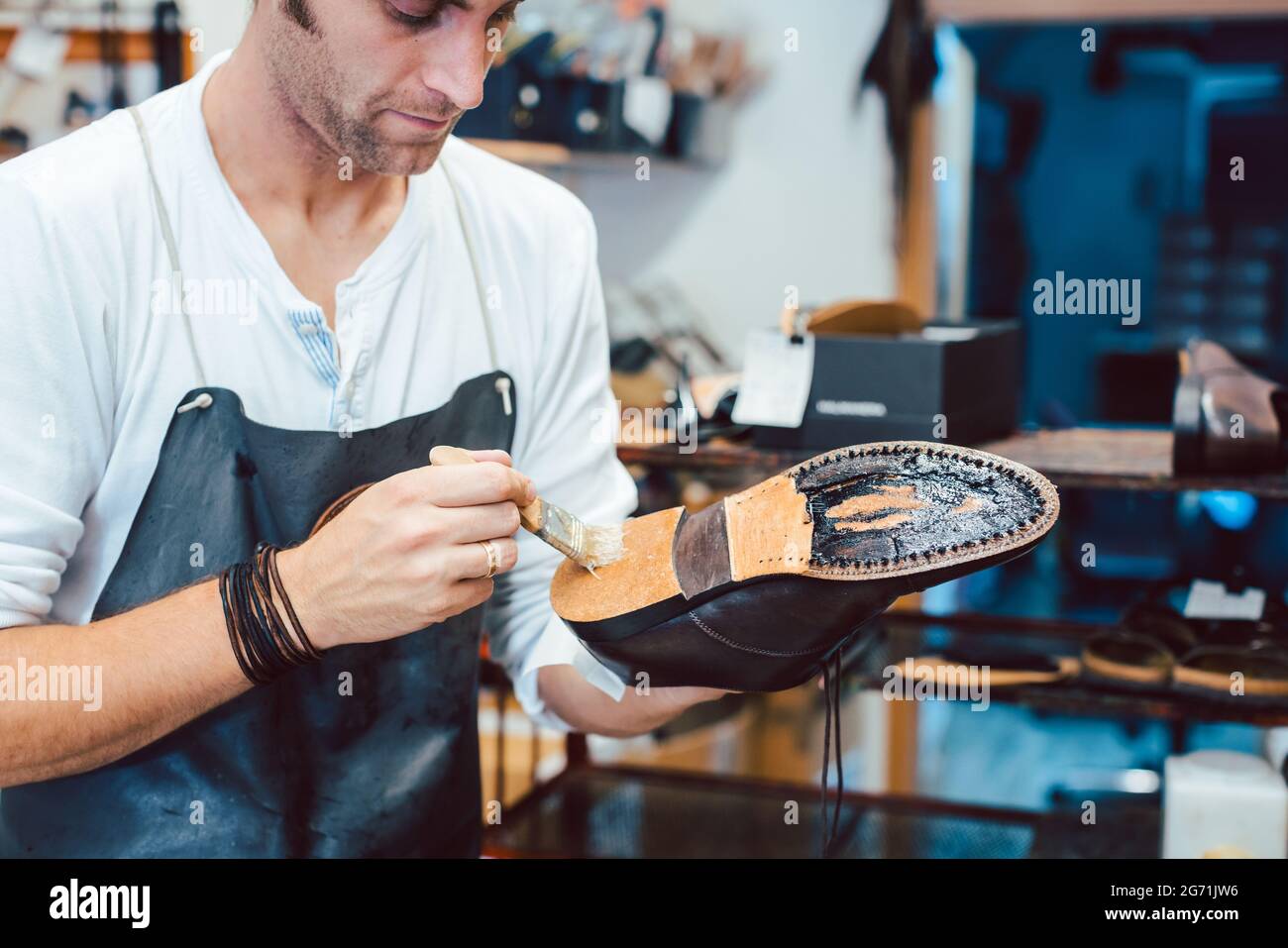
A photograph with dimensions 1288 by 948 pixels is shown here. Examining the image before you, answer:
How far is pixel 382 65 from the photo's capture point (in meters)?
1.26

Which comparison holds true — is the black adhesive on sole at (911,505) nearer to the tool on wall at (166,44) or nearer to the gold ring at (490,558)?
the gold ring at (490,558)

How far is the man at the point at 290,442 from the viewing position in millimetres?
1185

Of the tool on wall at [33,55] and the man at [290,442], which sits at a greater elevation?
the tool on wall at [33,55]

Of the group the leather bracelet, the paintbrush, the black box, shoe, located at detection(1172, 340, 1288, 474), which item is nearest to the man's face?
the paintbrush

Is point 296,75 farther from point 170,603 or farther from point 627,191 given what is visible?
point 627,191

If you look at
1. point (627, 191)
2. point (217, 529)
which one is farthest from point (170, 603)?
point (627, 191)

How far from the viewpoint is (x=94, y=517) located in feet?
4.32

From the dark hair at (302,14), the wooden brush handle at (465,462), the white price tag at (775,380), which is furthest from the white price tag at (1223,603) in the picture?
the dark hair at (302,14)

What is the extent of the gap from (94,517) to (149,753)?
25 centimetres

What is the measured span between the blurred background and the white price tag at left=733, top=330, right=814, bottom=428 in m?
0.01

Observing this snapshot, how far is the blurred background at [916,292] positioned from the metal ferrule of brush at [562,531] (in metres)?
0.80

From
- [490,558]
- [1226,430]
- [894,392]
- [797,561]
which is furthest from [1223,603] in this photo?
[490,558]

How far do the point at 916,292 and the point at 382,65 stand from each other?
2690 millimetres

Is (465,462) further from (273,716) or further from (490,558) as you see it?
(273,716)
